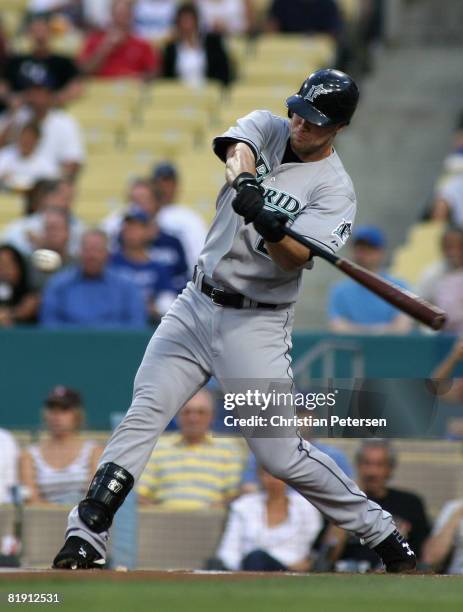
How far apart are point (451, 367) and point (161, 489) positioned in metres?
2.12

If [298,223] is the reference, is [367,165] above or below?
below

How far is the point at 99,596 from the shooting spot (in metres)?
5.63

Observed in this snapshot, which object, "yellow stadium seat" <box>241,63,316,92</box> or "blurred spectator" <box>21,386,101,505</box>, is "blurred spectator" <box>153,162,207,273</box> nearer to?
"blurred spectator" <box>21,386,101,505</box>

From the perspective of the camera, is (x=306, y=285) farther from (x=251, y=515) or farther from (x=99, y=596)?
(x=99, y=596)

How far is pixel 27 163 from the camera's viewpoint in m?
12.9

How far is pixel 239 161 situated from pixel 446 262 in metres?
4.62

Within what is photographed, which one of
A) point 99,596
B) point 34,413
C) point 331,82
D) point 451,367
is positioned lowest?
point 34,413

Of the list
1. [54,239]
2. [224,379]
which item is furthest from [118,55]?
[224,379]

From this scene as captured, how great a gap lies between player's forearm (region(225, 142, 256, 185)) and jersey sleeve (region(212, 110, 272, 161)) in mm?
32

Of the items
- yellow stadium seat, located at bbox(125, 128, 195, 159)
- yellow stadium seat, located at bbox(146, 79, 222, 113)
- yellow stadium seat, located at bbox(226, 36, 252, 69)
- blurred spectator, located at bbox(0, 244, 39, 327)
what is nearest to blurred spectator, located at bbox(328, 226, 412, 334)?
blurred spectator, located at bbox(0, 244, 39, 327)

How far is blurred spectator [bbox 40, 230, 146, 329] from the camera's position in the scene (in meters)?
10.3

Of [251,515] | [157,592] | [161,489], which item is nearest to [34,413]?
[161,489]

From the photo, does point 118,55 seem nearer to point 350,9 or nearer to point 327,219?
point 350,9

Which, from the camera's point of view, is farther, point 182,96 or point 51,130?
point 182,96
